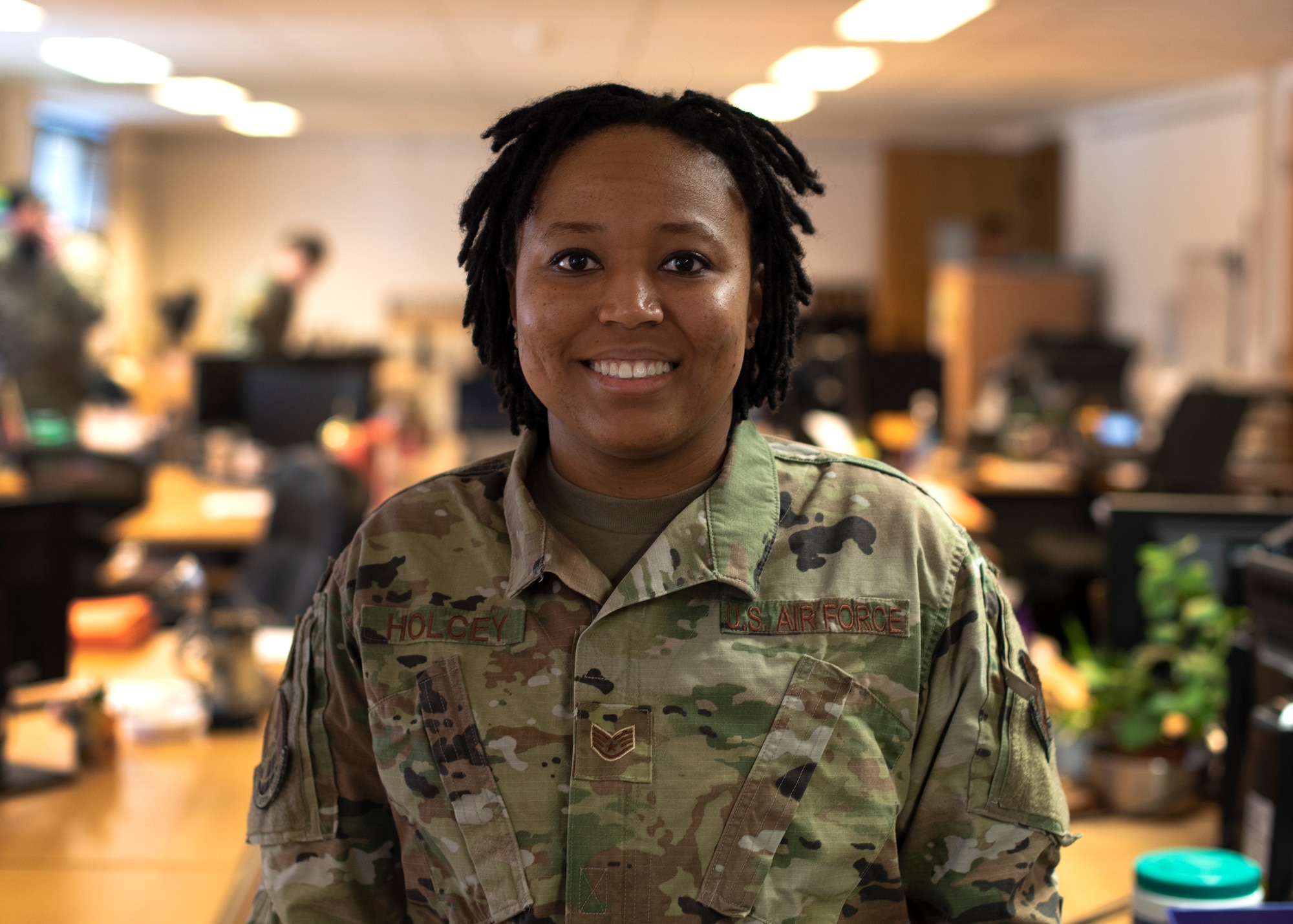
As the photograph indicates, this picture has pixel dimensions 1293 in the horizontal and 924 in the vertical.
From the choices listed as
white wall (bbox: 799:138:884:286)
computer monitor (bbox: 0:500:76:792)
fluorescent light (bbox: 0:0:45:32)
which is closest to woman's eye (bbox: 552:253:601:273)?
computer monitor (bbox: 0:500:76:792)

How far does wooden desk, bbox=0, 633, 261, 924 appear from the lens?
1.70 meters

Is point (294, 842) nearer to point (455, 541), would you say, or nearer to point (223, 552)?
point (455, 541)

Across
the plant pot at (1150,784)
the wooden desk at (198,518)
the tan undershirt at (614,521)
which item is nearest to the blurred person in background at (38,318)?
the wooden desk at (198,518)

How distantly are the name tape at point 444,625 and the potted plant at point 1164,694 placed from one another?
1.26 m

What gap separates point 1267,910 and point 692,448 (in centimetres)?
62

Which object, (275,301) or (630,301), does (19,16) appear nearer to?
(275,301)

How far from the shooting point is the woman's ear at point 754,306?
1084 millimetres

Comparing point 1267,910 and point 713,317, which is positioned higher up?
point 713,317

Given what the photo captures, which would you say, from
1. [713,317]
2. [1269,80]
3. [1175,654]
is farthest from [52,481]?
[1269,80]

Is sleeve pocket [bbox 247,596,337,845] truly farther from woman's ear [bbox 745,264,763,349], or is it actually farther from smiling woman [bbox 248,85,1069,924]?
woman's ear [bbox 745,264,763,349]

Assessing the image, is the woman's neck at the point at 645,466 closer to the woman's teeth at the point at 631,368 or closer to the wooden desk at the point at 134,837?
the woman's teeth at the point at 631,368

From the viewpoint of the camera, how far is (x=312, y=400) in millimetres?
5219

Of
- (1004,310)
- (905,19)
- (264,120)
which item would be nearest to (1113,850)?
(905,19)

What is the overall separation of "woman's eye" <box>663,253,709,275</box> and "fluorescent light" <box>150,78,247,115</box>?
27.1 ft
